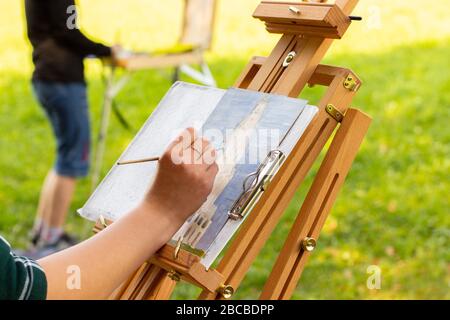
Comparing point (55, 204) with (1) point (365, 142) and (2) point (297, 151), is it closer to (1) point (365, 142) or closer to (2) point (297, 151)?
(1) point (365, 142)

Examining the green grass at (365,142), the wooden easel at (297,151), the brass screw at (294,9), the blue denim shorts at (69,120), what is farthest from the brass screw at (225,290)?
the blue denim shorts at (69,120)

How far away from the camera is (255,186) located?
1.66m

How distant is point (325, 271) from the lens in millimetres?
3727

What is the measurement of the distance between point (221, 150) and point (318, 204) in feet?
0.97

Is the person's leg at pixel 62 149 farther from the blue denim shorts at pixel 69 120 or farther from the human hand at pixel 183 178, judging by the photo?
the human hand at pixel 183 178

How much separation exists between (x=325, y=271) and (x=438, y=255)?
0.56 metres

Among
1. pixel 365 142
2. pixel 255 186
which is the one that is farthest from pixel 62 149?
pixel 255 186

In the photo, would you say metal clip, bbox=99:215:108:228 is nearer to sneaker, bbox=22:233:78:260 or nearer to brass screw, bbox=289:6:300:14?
brass screw, bbox=289:6:300:14

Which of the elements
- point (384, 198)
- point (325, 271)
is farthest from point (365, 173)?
point (325, 271)

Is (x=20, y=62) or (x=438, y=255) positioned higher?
(x=20, y=62)

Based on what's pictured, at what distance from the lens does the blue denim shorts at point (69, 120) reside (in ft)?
12.8

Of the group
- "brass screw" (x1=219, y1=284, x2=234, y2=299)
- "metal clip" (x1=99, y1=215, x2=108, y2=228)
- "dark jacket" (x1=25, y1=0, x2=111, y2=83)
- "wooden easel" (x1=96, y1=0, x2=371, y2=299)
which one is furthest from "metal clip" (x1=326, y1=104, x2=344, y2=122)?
"dark jacket" (x1=25, y1=0, x2=111, y2=83)

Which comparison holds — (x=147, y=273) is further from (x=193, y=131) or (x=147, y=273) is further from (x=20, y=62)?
(x=20, y=62)

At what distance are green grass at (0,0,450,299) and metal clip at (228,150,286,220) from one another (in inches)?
24.4
